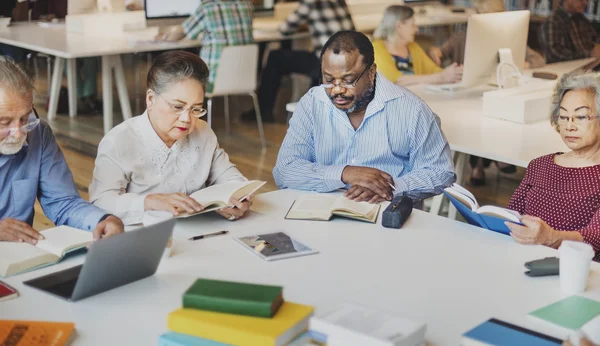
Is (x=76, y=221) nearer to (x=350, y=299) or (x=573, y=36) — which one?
(x=350, y=299)

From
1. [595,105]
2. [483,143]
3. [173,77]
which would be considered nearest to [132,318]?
[173,77]

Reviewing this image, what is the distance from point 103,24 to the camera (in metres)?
6.08

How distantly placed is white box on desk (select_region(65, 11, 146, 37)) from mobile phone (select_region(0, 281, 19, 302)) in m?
4.42

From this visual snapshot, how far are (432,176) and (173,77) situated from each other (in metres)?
0.96

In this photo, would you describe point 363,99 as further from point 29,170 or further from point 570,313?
point 570,313

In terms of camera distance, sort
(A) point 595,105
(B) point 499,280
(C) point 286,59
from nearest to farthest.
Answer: (B) point 499,280 < (A) point 595,105 < (C) point 286,59

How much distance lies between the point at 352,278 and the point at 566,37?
4860 millimetres

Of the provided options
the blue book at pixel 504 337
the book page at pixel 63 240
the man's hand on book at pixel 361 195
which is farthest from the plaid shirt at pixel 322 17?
the blue book at pixel 504 337

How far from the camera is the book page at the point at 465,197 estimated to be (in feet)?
7.45

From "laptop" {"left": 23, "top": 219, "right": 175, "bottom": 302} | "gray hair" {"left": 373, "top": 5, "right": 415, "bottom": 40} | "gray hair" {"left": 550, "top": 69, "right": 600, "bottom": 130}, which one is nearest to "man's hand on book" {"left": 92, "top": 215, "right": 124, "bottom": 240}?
"laptop" {"left": 23, "top": 219, "right": 175, "bottom": 302}

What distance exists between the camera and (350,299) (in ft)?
5.94

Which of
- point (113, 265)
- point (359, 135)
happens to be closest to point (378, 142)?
point (359, 135)

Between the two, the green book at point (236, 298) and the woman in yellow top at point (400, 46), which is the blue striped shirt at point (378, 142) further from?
the woman in yellow top at point (400, 46)

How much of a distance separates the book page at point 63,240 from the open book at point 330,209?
601mm
